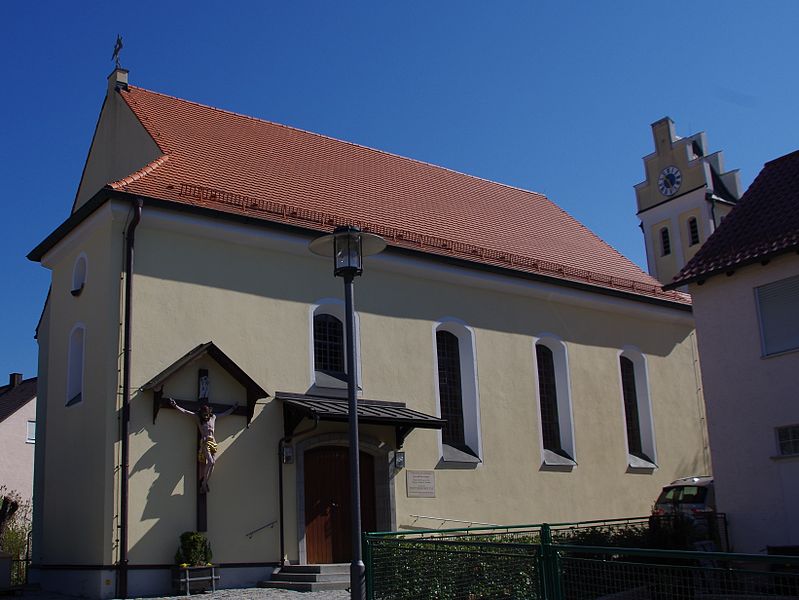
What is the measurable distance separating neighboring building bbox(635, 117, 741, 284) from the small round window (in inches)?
1262

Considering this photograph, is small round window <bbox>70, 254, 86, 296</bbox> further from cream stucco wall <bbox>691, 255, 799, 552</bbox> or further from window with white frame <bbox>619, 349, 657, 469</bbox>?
window with white frame <bbox>619, 349, 657, 469</bbox>

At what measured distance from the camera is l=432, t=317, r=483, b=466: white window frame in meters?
18.6

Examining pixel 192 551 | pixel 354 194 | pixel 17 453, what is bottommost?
pixel 192 551

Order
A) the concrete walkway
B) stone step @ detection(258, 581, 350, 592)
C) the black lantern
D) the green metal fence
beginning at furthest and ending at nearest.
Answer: stone step @ detection(258, 581, 350, 592), the concrete walkway, the black lantern, the green metal fence

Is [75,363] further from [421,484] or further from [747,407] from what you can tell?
[747,407]

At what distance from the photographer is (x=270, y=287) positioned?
16.9m

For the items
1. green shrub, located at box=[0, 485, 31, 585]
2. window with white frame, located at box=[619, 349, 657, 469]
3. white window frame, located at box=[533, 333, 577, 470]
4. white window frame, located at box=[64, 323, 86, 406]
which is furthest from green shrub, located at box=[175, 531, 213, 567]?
window with white frame, located at box=[619, 349, 657, 469]

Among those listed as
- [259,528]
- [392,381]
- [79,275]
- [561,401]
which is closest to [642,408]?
[561,401]

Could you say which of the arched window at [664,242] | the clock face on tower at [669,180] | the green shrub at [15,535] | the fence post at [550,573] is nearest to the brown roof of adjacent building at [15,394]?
the green shrub at [15,535]

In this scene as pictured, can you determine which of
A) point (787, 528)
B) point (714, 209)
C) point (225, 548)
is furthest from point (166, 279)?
point (714, 209)

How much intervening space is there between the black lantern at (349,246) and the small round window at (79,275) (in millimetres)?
7908

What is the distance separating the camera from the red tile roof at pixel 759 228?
53.2 ft

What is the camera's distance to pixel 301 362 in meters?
16.9

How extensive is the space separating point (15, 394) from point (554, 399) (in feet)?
87.1
